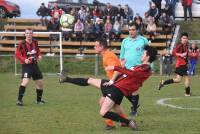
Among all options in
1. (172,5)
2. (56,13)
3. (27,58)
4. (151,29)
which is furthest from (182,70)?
(172,5)

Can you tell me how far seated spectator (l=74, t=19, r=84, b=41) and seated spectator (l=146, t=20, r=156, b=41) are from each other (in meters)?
3.94

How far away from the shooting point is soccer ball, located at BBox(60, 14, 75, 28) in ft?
120

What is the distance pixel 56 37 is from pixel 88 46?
202cm

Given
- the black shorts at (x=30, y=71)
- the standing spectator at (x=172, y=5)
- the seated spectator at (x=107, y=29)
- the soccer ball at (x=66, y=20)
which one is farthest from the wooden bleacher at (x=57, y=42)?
the black shorts at (x=30, y=71)

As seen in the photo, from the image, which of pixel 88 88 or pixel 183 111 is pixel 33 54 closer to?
pixel 183 111

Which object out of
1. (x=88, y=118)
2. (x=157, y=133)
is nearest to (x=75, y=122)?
(x=88, y=118)

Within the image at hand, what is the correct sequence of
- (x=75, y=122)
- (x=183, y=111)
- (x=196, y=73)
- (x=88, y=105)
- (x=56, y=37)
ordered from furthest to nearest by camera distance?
(x=56, y=37) < (x=196, y=73) < (x=88, y=105) < (x=183, y=111) < (x=75, y=122)

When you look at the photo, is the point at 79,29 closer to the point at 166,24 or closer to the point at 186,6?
the point at 166,24

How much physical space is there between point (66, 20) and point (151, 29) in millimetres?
5081

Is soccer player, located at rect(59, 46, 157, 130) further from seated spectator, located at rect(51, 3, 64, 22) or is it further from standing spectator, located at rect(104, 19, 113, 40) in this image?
seated spectator, located at rect(51, 3, 64, 22)

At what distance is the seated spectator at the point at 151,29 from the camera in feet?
119

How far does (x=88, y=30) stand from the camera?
37.2 metres

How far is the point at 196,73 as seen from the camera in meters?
33.6

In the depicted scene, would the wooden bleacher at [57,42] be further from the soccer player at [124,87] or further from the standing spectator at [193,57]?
the soccer player at [124,87]
